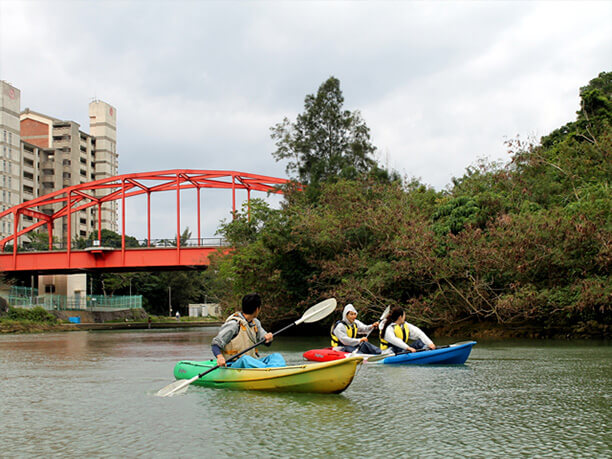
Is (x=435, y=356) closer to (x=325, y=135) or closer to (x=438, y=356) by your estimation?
(x=438, y=356)

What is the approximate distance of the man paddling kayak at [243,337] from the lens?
27.5ft

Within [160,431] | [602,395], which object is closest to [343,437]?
[160,431]

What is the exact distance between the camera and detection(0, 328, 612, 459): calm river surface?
568 centimetres

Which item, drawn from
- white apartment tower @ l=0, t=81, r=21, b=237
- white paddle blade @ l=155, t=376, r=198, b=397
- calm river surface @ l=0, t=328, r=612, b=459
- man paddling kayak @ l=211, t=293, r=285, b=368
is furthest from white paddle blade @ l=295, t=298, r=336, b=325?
white apartment tower @ l=0, t=81, r=21, b=237

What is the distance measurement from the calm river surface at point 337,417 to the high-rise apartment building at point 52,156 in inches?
2992

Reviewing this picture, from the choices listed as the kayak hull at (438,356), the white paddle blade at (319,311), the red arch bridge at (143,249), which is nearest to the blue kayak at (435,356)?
the kayak hull at (438,356)

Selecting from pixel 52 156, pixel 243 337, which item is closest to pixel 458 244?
pixel 243 337

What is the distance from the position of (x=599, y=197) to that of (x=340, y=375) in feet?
51.4

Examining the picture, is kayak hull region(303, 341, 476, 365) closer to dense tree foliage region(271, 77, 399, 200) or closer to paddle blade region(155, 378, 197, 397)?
paddle blade region(155, 378, 197, 397)

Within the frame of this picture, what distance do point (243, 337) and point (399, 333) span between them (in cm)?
459

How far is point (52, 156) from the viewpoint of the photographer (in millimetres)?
88938

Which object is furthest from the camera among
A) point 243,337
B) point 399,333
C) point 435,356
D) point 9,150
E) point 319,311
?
point 9,150

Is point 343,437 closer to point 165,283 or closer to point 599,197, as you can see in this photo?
point 599,197

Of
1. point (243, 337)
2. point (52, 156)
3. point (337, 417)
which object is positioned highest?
point (52, 156)
